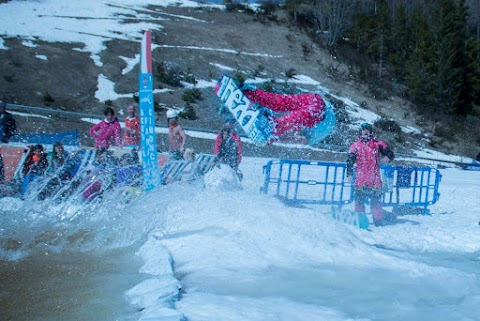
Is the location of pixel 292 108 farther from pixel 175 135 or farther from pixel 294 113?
pixel 175 135

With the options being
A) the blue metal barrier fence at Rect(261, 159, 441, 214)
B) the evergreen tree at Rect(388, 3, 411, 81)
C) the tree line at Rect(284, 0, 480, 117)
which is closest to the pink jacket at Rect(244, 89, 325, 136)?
the blue metal barrier fence at Rect(261, 159, 441, 214)

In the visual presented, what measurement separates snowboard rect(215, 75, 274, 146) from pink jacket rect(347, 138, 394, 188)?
141 centimetres

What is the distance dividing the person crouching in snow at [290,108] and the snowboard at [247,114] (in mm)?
143

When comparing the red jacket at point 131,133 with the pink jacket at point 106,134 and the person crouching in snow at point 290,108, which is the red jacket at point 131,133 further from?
the person crouching in snow at point 290,108

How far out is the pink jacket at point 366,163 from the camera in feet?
25.4

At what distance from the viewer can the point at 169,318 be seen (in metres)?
3.32

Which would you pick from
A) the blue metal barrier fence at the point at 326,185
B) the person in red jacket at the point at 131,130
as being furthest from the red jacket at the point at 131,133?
the blue metal barrier fence at the point at 326,185

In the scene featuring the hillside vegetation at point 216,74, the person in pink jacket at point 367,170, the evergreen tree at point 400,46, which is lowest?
the person in pink jacket at point 367,170

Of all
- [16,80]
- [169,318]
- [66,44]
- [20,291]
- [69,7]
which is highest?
[69,7]

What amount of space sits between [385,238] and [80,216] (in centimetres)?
391

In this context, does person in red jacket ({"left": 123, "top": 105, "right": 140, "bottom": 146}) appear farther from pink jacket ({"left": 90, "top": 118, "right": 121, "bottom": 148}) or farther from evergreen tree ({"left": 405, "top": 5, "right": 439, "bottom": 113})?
evergreen tree ({"left": 405, "top": 5, "right": 439, "bottom": 113})

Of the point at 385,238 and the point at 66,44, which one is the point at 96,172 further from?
the point at 66,44

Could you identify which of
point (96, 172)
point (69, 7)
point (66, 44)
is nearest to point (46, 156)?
point (96, 172)

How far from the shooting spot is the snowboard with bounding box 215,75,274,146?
8281 millimetres
